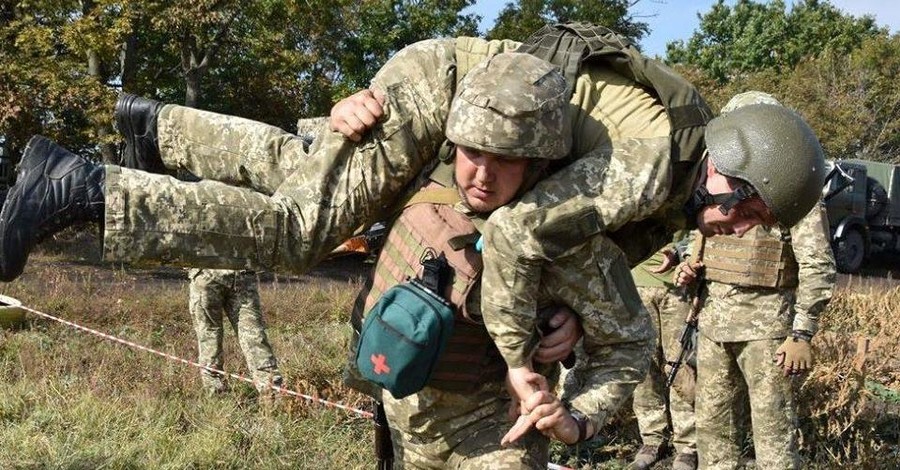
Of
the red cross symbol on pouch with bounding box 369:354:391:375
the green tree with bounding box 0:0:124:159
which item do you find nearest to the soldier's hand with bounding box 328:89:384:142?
the red cross symbol on pouch with bounding box 369:354:391:375

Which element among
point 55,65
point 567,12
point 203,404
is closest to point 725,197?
point 203,404

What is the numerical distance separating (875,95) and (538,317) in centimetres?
2740

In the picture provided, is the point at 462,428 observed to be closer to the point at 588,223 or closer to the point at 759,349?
the point at 588,223

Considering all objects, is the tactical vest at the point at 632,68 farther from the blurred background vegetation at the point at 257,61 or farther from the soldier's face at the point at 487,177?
the blurred background vegetation at the point at 257,61

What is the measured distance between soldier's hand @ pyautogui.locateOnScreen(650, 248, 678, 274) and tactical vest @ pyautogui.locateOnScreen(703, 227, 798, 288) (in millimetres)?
905

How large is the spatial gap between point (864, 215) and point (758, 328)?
50.7 feet

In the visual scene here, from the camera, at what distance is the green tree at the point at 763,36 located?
4100 centimetres

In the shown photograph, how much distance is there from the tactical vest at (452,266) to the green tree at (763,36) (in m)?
39.7

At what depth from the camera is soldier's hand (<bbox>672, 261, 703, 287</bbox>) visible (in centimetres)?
550

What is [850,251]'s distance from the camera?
61.4 feet

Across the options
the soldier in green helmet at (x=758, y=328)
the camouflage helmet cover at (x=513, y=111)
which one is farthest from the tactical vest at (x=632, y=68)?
the soldier in green helmet at (x=758, y=328)

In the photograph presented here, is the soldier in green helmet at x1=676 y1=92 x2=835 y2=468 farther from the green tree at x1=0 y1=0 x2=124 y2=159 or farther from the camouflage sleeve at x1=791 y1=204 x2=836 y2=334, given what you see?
the green tree at x1=0 y1=0 x2=124 y2=159

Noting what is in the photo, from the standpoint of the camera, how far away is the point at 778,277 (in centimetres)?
509

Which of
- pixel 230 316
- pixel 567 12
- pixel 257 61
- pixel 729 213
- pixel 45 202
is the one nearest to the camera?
pixel 45 202
